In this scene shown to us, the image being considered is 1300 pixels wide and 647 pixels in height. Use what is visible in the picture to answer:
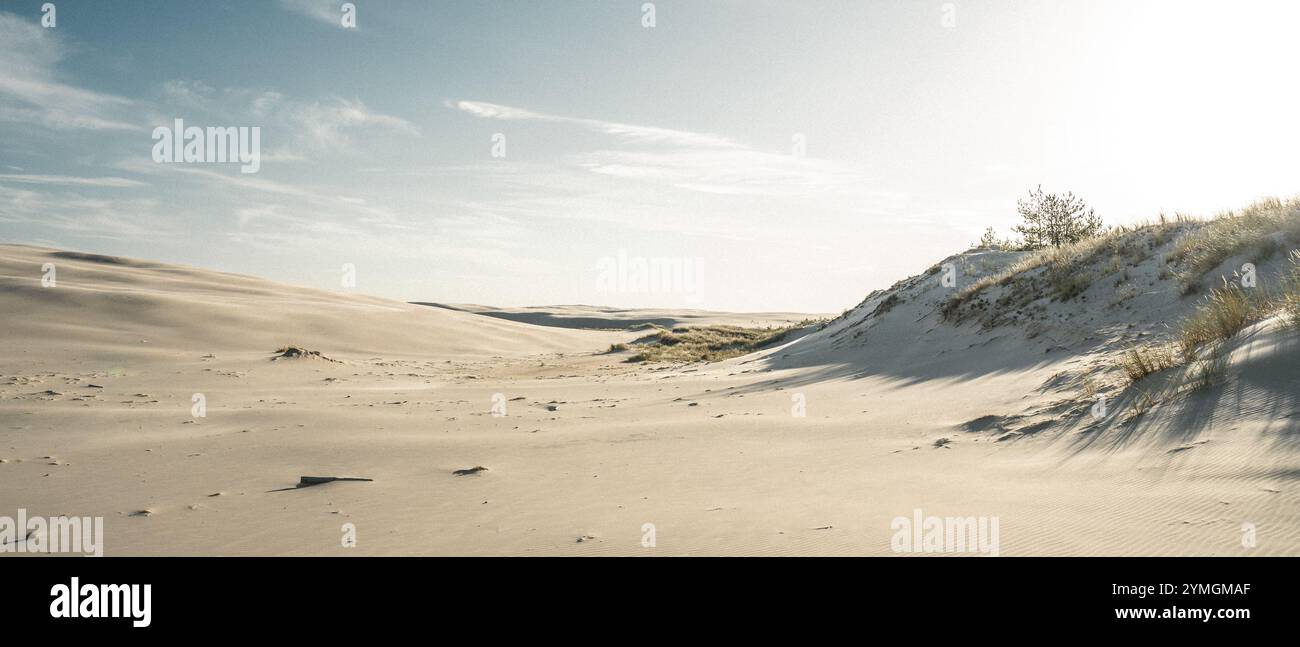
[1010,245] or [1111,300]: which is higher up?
[1010,245]

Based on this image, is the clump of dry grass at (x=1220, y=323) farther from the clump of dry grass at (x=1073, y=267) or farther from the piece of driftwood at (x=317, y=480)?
the piece of driftwood at (x=317, y=480)

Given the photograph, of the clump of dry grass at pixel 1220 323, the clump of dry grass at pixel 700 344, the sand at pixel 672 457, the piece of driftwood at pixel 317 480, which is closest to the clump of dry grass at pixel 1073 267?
the sand at pixel 672 457

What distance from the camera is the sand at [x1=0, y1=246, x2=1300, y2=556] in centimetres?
402

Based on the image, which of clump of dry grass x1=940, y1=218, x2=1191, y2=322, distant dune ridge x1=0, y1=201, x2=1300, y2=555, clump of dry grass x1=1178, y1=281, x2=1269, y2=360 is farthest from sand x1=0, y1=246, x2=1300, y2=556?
clump of dry grass x1=940, y1=218, x2=1191, y2=322

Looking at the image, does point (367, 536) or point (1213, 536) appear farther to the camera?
point (367, 536)

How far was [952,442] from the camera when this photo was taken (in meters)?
6.85

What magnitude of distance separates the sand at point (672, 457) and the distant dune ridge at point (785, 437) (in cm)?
4

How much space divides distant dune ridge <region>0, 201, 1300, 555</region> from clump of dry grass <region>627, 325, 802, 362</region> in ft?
27.2

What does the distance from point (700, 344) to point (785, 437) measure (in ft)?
77.0

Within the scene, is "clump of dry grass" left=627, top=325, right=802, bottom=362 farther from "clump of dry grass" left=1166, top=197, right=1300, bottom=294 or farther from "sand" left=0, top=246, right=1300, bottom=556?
"clump of dry grass" left=1166, top=197, right=1300, bottom=294
